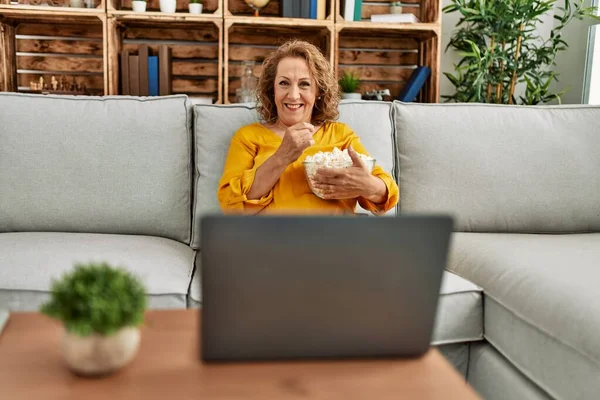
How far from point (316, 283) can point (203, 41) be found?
9.25 ft

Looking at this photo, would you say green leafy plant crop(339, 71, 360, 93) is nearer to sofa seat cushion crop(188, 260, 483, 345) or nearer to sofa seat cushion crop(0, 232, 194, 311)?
sofa seat cushion crop(0, 232, 194, 311)

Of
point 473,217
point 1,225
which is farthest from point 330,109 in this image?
point 1,225

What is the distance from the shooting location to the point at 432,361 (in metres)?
0.78

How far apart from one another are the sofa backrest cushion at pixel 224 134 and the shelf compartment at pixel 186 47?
3.86 feet

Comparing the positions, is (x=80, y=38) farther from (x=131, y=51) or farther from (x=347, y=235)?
(x=347, y=235)

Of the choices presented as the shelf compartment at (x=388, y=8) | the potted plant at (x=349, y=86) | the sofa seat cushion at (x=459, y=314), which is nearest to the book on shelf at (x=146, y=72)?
the potted plant at (x=349, y=86)

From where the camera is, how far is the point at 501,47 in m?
3.16

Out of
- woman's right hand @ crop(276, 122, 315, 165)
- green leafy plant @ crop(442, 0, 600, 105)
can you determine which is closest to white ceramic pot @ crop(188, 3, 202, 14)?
green leafy plant @ crop(442, 0, 600, 105)

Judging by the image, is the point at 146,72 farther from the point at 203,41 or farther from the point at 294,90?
the point at 294,90

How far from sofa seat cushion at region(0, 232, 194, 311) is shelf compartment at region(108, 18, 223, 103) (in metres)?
1.54

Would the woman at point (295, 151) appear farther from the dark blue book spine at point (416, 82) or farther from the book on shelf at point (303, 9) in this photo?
the dark blue book spine at point (416, 82)

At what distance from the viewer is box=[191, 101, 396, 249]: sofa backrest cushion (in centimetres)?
188

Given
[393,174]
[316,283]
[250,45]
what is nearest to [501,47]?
[250,45]

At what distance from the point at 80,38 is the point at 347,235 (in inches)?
116
